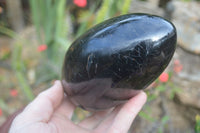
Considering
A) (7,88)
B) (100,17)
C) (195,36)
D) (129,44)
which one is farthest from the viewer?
(7,88)

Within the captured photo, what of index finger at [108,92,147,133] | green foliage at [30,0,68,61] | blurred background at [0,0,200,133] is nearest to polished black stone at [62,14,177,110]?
index finger at [108,92,147,133]

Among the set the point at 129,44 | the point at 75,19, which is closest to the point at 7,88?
the point at 75,19

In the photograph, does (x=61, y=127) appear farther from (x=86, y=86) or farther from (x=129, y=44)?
(x=129, y=44)

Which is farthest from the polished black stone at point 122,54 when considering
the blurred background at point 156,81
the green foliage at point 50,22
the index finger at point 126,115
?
the green foliage at point 50,22

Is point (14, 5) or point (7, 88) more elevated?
point (14, 5)

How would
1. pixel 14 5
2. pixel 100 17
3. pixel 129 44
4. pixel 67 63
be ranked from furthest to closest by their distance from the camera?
pixel 14 5 < pixel 100 17 < pixel 67 63 < pixel 129 44

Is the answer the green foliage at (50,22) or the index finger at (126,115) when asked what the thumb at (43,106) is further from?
the green foliage at (50,22)

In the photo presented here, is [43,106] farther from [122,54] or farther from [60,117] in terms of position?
[122,54]
